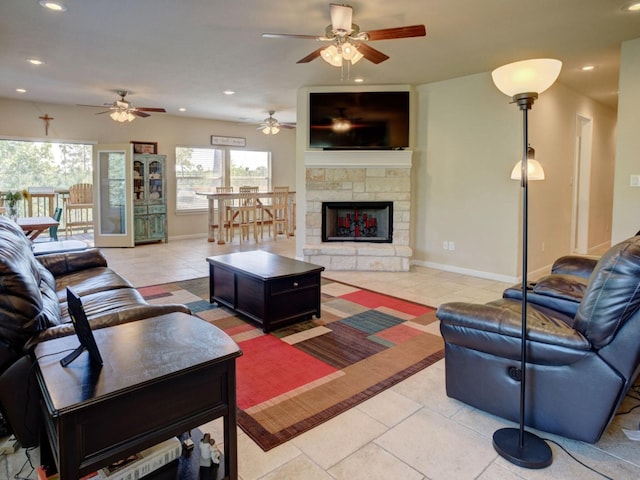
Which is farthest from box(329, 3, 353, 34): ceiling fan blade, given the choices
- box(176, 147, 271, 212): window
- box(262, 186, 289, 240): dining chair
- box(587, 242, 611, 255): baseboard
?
box(176, 147, 271, 212): window

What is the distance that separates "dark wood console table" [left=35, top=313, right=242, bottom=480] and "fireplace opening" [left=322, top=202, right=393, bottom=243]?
449cm

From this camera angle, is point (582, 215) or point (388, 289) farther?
point (582, 215)

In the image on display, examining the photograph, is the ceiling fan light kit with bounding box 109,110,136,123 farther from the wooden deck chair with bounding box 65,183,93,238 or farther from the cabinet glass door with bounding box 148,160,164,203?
the wooden deck chair with bounding box 65,183,93,238

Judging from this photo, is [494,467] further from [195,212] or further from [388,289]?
[195,212]

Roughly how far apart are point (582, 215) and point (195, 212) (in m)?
7.30

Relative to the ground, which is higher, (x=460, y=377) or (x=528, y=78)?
(x=528, y=78)

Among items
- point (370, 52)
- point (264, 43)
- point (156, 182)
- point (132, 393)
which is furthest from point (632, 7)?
point (156, 182)

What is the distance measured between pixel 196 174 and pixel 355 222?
4.53 meters

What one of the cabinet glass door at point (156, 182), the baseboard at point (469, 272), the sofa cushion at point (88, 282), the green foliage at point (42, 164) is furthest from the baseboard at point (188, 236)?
the sofa cushion at point (88, 282)

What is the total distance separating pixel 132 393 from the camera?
4.16 ft

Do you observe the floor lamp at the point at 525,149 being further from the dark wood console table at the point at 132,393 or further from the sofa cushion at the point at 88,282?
the sofa cushion at the point at 88,282

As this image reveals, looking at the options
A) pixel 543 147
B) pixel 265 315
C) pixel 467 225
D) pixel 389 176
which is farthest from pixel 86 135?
pixel 543 147

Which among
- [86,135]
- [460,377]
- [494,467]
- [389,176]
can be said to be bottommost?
[494,467]

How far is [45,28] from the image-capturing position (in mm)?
3711
